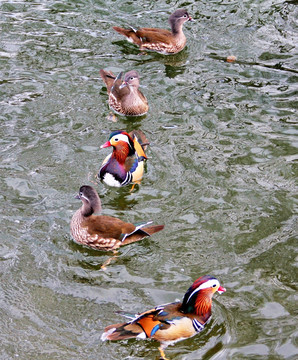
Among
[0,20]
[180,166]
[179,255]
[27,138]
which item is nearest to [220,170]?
[180,166]

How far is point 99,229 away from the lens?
7203 millimetres

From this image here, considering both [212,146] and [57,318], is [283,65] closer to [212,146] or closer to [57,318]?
[212,146]

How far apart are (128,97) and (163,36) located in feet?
7.24

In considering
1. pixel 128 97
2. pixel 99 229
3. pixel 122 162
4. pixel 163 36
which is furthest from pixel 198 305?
pixel 163 36

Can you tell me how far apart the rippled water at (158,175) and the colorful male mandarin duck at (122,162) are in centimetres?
16

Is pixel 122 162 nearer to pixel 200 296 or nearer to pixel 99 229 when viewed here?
pixel 99 229

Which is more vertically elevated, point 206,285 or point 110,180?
point 206,285

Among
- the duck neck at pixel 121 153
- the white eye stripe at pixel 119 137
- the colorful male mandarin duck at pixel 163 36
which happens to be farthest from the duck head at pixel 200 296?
the colorful male mandarin duck at pixel 163 36

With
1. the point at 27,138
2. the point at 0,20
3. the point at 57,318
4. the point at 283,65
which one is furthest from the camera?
the point at 0,20

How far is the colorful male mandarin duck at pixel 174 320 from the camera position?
5812mm

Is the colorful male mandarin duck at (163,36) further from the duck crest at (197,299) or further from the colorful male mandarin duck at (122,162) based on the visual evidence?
the duck crest at (197,299)

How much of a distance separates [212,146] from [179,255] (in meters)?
2.42

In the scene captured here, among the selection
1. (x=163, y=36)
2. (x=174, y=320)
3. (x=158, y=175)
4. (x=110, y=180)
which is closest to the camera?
(x=174, y=320)

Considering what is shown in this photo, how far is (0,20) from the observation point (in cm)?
1191
